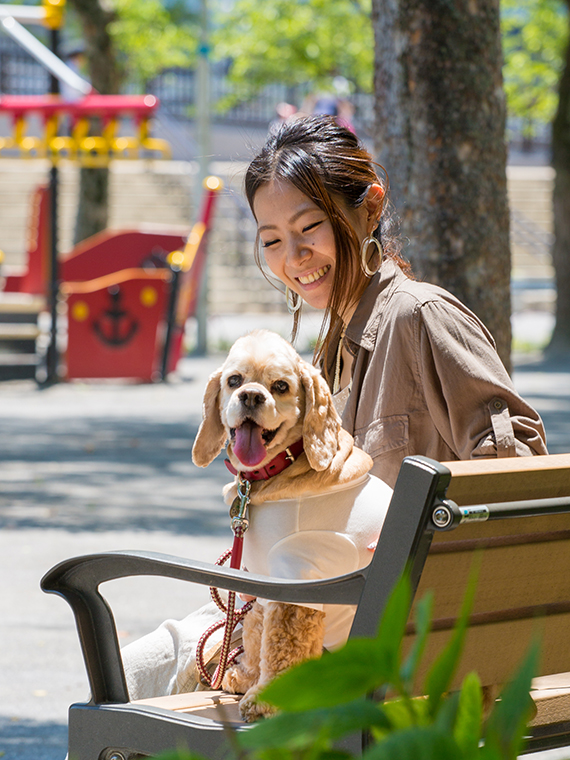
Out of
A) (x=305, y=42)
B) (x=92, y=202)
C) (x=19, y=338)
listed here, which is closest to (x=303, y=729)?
(x=19, y=338)

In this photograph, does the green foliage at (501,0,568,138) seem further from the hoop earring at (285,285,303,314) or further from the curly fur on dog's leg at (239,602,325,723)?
the curly fur on dog's leg at (239,602,325,723)

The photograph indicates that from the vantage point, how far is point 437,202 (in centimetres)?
477

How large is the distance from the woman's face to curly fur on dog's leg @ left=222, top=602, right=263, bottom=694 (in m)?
0.95

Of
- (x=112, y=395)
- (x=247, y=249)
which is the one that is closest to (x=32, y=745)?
(x=112, y=395)

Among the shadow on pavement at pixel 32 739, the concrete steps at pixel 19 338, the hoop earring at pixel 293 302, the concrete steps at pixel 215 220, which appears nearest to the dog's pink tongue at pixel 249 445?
the hoop earring at pixel 293 302

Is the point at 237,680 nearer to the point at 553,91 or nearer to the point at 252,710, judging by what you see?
the point at 252,710

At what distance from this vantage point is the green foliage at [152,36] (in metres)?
28.1

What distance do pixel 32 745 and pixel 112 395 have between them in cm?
936

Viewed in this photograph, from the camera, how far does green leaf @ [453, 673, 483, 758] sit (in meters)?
0.86

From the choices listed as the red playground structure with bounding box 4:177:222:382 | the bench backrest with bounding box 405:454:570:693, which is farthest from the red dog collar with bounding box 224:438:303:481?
the red playground structure with bounding box 4:177:222:382

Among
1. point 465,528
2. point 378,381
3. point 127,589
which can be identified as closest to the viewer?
point 465,528

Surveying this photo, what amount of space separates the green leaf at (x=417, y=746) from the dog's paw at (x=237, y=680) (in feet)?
4.92

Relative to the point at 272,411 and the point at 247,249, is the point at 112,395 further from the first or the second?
the point at 247,249

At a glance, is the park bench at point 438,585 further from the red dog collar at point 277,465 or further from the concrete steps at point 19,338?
the concrete steps at point 19,338
